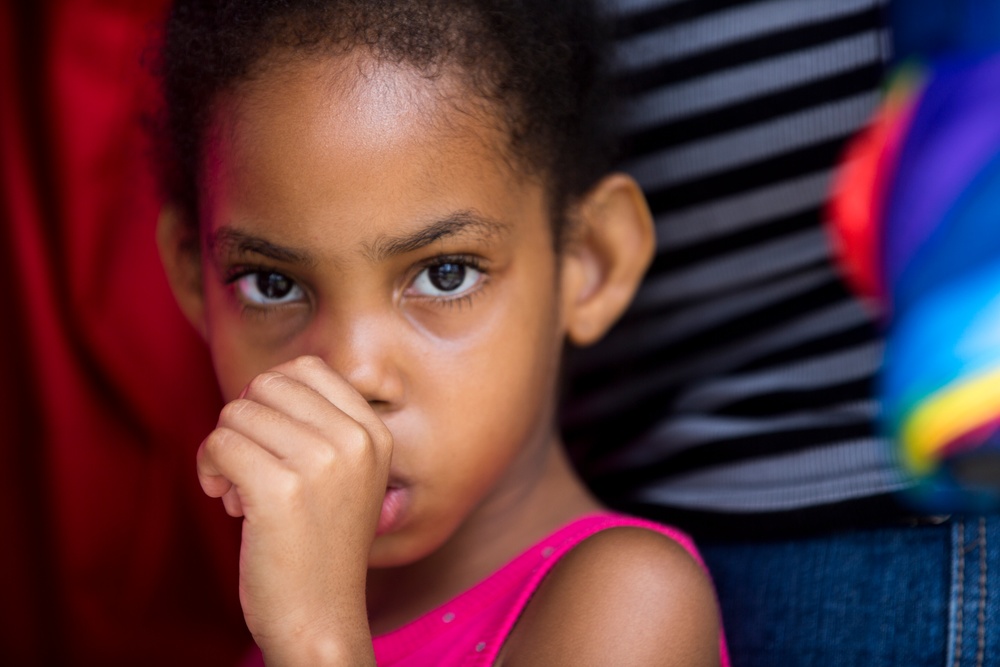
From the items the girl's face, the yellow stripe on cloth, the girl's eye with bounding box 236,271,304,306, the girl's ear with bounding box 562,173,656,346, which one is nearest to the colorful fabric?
the yellow stripe on cloth

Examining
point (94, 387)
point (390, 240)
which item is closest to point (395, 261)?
point (390, 240)

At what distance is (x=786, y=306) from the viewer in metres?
1.23

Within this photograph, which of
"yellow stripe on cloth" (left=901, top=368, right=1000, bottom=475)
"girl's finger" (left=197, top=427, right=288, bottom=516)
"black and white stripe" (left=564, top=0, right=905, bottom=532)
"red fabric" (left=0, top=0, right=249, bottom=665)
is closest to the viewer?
"girl's finger" (left=197, top=427, right=288, bottom=516)

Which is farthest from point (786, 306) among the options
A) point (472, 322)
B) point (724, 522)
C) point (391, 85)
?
point (391, 85)

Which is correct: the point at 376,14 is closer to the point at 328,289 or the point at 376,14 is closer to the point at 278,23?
the point at 278,23

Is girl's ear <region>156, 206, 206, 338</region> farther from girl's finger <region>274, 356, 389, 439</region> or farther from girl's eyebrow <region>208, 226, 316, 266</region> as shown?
girl's finger <region>274, 356, 389, 439</region>

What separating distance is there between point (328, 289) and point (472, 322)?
13 centimetres

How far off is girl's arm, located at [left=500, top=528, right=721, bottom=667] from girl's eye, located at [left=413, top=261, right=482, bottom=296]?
258 millimetres

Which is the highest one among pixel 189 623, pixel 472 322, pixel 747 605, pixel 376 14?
pixel 376 14

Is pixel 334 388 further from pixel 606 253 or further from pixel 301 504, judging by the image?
pixel 606 253

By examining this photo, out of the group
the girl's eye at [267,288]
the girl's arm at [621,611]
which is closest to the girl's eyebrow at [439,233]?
the girl's eye at [267,288]

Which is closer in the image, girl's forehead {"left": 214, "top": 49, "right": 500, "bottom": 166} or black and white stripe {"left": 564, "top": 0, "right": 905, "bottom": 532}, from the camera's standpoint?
girl's forehead {"left": 214, "top": 49, "right": 500, "bottom": 166}

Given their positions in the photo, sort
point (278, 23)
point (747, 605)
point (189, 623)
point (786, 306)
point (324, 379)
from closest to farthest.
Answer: point (324, 379) → point (278, 23) → point (747, 605) → point (786, 306) → point (189, 623)

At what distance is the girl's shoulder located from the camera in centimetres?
94
